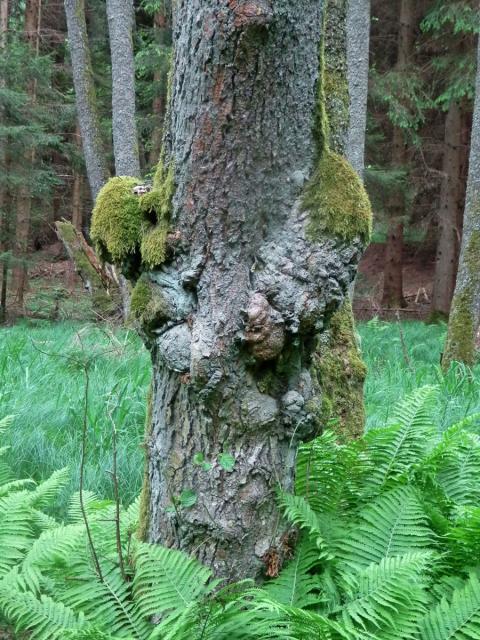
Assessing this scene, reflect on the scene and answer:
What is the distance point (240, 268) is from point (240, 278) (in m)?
0.03

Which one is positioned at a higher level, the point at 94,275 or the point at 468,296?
the point at 468,296

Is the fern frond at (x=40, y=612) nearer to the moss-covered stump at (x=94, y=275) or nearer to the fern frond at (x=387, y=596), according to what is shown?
the fern frond at (x=387, y=596)

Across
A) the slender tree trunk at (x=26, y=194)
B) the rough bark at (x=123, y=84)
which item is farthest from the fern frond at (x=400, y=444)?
the slender tree trunk at (x=26, y=194)

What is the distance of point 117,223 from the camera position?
6.73ft

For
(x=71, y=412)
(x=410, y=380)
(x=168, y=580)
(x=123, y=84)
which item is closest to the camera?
(x=168, y=580)

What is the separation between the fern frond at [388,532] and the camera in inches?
77.3

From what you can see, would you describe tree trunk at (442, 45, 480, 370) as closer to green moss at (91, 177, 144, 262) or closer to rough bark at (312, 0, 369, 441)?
rough bark at (312, 0, 369, 441)

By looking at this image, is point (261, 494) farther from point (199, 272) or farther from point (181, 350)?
point (199, 272)

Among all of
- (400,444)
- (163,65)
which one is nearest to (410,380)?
(400,444)

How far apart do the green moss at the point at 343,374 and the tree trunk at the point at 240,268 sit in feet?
3.22

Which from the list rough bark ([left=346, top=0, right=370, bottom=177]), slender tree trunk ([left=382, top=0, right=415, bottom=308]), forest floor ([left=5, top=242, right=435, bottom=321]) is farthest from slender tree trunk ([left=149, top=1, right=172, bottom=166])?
rough bark ([left=346, top=0, right=370, bottom=177])

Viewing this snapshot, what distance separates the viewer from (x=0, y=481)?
9.77ft

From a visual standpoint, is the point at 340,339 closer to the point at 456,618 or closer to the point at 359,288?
the point at 456,618

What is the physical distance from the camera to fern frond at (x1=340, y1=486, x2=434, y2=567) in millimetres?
1963
